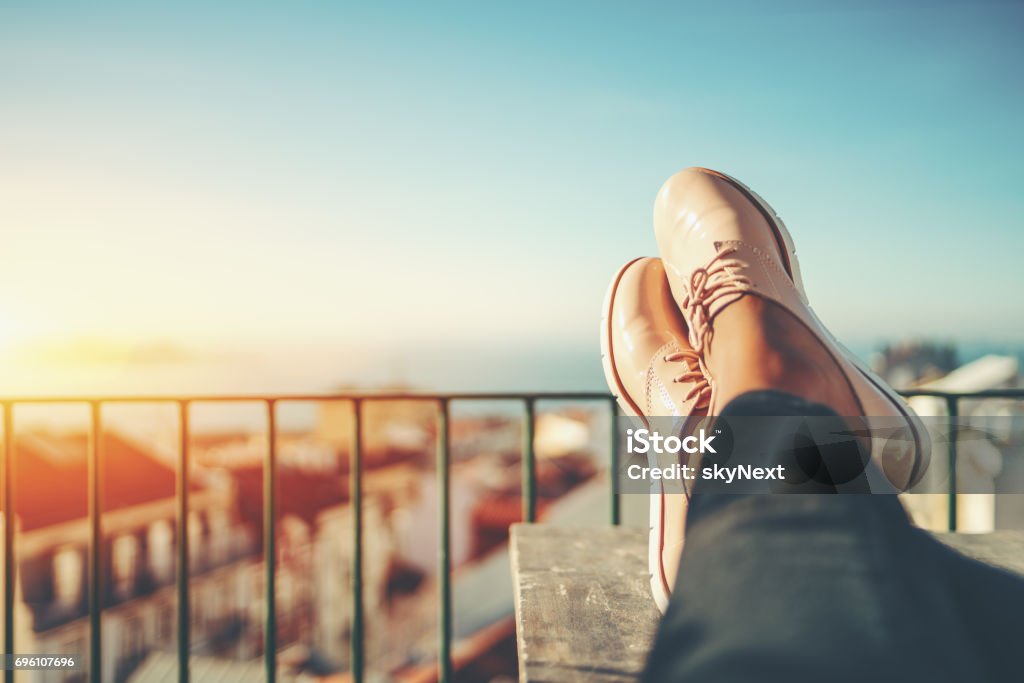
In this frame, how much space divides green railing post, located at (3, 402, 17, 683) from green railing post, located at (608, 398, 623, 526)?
63.6 inches

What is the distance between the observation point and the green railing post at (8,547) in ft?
5.35

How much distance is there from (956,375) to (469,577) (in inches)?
846

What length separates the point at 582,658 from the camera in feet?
3.00

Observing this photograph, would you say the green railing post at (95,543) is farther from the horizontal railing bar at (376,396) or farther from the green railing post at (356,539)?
the green railing post at (356,539)

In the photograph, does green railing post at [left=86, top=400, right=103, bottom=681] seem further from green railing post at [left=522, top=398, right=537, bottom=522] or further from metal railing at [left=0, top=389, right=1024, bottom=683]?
green railing post at [left=522, top=398, right=537, bottom=522]

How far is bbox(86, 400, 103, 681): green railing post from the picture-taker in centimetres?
164

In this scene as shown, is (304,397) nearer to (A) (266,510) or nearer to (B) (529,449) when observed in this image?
(A) (266,510)

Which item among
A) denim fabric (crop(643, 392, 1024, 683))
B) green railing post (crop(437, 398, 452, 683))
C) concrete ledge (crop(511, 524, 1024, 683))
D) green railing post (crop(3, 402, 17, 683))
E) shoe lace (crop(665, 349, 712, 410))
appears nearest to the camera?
denim fabric (crop(643, 392, 1024, 683))

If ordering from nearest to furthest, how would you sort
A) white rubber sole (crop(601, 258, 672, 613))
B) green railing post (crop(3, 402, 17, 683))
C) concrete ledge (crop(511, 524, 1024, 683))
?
1. concrete ledge (crop(511, 524, 1024, 683))
2. white rubber sole (crop(601, 258, 672, 613))
3. green railing post (crop(3, 402, 17, 683))

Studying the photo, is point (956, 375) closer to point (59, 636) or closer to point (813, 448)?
Answer: point (813, 448)

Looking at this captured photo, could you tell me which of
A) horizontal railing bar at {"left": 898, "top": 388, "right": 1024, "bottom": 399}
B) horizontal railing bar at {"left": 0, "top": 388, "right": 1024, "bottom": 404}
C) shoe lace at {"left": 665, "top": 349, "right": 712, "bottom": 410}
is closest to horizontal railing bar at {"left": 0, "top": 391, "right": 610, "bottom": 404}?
horizontal railing bar at {"left": 0, "top": 388, "right": 1024, "bottom": 404}

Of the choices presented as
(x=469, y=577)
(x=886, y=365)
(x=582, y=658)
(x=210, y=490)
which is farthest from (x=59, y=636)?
(x=582, y=658)

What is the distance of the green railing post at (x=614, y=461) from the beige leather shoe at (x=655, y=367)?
0.21 metres

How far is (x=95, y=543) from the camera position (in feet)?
5.56
